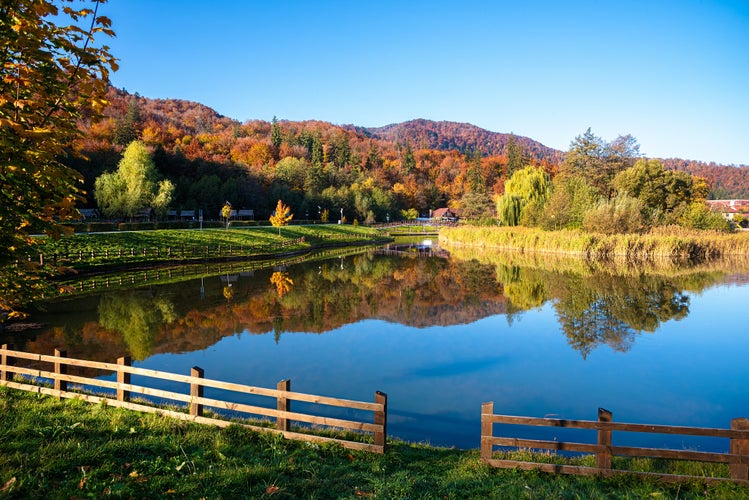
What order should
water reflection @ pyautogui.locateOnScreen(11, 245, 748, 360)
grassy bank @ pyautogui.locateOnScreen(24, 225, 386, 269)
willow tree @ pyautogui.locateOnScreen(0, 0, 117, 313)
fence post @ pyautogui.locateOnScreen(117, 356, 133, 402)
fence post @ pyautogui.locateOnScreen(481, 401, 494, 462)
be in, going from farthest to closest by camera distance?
1. grassy bank @ pyautogui.locateOnScreen(24, 225, 386, 269)
2. water reflection @ pyautogui.locateOnScreen(11, 245, 748, 360)
3. fence post @ pyautogui.locateOnScreen(117, 356, 133, 402)
4. fence post @ pyautogui.locateOnScreen(481, 401, 494, 462)
5. willow tree @ pyautogui.locateOnScreen(0, 0, 117, 313)

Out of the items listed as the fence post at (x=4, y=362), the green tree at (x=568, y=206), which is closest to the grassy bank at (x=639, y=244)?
the green tree at (x=568, y=206)

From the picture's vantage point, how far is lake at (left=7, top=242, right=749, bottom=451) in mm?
9828

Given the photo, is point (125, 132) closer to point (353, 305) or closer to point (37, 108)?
point (353, 305)

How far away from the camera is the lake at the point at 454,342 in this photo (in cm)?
983

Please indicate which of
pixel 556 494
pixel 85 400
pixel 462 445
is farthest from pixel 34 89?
pixel 462 445

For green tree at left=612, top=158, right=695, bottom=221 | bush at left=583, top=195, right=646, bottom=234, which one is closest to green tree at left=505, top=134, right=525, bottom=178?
green tree at left=612, top=158, right=695, bottom=221

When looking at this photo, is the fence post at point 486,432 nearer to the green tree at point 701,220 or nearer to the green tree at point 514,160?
the green tree at point 701,220

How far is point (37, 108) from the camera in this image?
473 cm

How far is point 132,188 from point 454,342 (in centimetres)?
4690

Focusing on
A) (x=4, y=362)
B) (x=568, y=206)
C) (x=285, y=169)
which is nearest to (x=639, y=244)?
(x=568, y=206)

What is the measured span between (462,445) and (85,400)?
646 centimetres

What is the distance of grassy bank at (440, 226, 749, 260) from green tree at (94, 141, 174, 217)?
133ft

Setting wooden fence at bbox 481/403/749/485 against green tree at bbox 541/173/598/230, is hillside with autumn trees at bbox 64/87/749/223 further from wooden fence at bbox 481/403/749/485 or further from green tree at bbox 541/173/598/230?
wooden fence at bbox 481/403/749/485

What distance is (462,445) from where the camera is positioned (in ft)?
26.0
